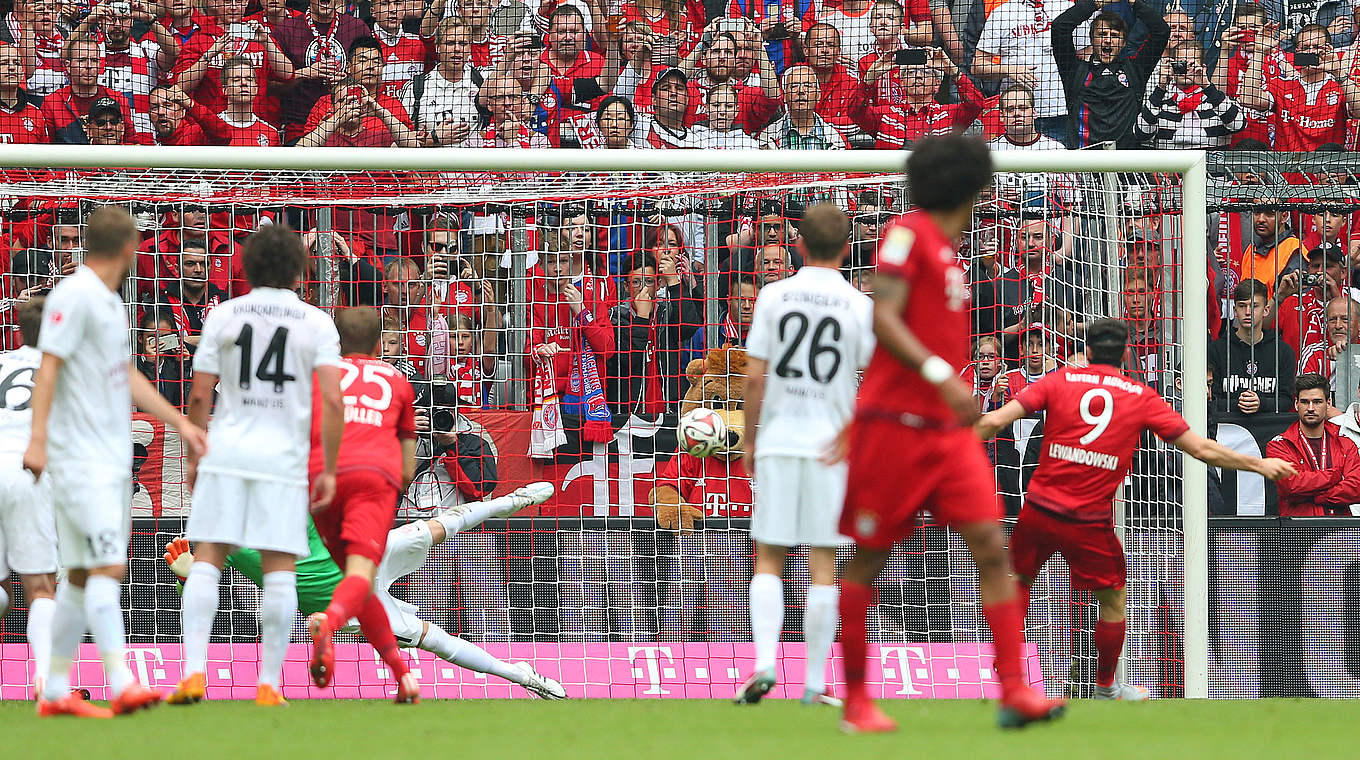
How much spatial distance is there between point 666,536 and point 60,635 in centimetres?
354

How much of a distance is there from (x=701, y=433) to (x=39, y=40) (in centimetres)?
670

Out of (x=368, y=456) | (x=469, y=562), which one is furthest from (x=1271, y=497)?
(x=368, y=456)

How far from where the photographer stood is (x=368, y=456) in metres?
5.90

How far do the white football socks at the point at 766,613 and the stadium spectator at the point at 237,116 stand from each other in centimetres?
638

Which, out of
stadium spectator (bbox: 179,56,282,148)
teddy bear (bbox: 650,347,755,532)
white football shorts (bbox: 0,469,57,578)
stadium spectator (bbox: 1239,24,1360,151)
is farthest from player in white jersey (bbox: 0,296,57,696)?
stadium spectator (bbox: 1239,24,1360,151)

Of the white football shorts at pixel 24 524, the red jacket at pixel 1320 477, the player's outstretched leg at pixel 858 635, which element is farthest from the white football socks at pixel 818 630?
the red jacket at pixel 1320 477

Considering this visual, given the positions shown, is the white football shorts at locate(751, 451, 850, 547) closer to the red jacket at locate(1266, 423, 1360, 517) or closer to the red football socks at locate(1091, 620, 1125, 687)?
the red football socks at locate(1091, 620, 1125, 687)

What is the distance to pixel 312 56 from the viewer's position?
35.9ft

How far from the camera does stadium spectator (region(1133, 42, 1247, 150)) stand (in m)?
10.4

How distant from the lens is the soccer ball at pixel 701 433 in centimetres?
716

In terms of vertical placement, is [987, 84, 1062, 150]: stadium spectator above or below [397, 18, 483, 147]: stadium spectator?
below

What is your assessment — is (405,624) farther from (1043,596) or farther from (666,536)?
(1043,596)

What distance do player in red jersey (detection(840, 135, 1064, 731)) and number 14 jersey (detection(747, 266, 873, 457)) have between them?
4.23 feet

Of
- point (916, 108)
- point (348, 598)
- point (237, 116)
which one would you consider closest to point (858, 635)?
point (348, 598)
